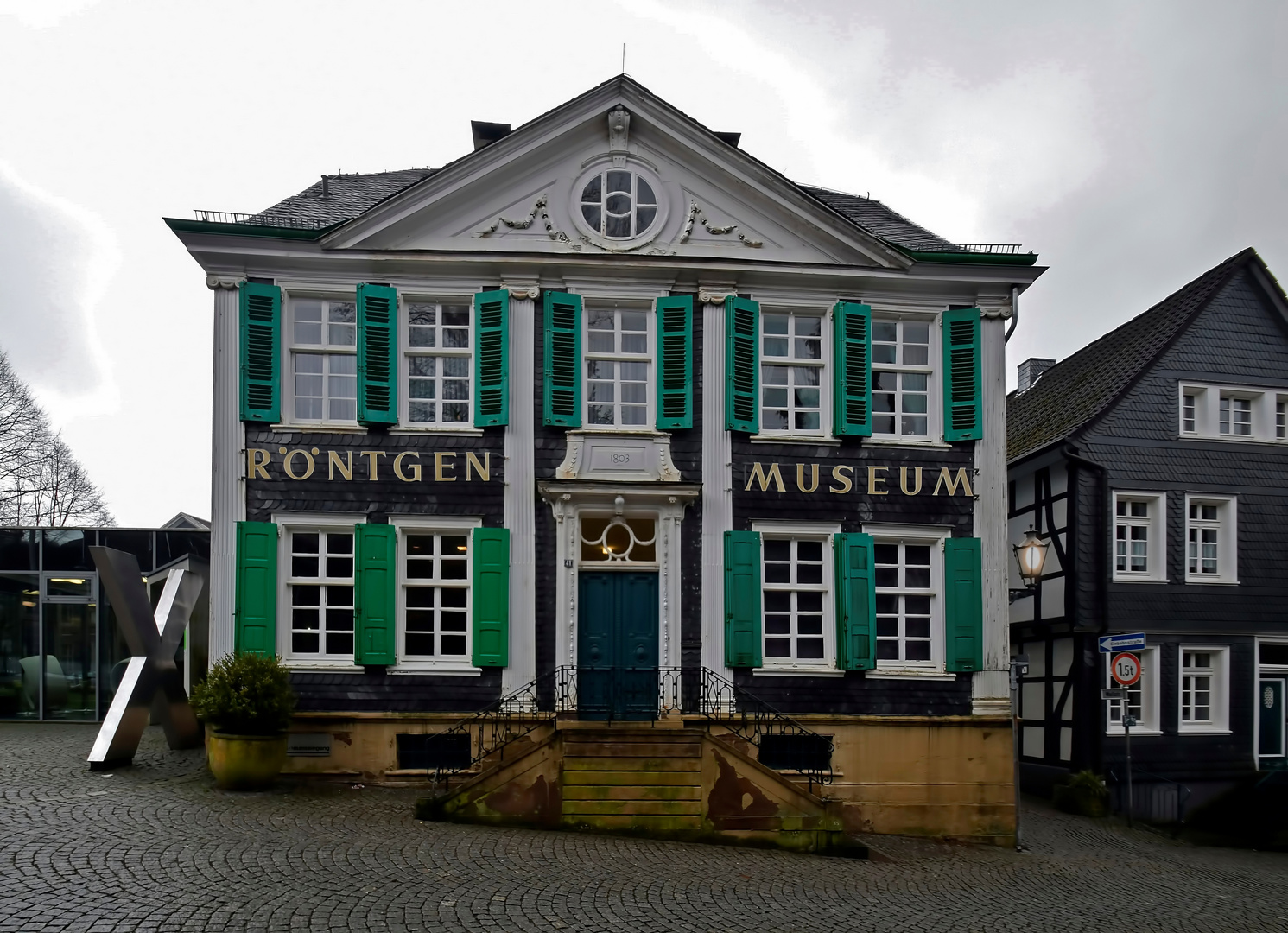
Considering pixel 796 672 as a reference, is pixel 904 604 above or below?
above

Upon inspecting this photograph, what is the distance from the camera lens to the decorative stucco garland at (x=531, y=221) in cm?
1361

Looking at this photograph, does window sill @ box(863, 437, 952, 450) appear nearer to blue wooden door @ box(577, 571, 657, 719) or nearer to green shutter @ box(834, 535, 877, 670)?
green shutter @ box(834, 535, 877, 670)

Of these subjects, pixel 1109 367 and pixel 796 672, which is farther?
pixel 1109 367

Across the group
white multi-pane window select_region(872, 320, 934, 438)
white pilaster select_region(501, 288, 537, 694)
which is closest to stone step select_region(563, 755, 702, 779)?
white pilaster select_region(501, 288, 537, 694)

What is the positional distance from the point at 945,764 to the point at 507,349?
27.1ft

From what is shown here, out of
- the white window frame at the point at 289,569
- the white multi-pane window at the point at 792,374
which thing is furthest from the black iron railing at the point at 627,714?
the white multi-pane window at the point at 792,374

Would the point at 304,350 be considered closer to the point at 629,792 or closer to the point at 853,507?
the point at 629,792

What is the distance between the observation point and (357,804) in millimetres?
11539

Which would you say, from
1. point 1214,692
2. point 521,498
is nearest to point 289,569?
point 521,498

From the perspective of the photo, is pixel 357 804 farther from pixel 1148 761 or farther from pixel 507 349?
pixel 1148 761

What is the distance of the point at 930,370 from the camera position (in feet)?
47.0

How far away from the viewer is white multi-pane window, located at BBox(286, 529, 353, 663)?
1313cm

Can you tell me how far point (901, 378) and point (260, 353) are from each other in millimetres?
8980

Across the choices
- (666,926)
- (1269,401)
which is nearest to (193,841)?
(666,926)
